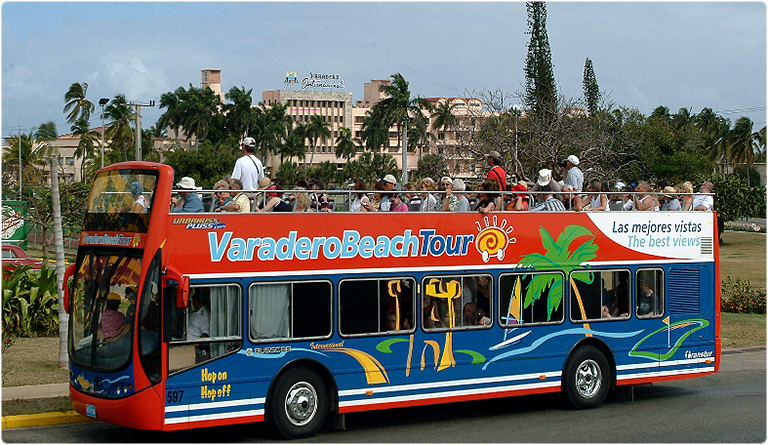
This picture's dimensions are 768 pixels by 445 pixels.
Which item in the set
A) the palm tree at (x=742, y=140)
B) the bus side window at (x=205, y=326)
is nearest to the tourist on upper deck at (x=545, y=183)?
the bus side window at (x=205, y=326)

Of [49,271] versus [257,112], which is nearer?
[49,271]

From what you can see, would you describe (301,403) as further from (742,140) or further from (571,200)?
(742,140)

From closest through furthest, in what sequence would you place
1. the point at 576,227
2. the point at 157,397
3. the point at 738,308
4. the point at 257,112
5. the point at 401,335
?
the point at 157,397 → the point at 401,335 → the point at 576,227 → the point at 738,308 → the point at 257,112

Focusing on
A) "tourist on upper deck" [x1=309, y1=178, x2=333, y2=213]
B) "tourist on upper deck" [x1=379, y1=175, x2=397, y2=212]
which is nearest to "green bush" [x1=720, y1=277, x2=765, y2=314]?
"tourist on upper deck" [x1=379, y1=175, x2=397, y2=212]

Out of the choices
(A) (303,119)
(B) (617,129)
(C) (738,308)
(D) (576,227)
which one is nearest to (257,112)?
(A) (303,119)

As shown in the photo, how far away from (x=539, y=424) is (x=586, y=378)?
5.13 feet

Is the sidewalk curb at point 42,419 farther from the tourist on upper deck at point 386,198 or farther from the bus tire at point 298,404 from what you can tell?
the tourist on upper deck at point 386,198

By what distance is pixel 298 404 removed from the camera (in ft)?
37.2

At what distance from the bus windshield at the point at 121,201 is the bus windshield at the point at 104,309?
1.15 ft

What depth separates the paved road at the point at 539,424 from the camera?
37.6ft

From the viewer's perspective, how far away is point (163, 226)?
10547 millimetres

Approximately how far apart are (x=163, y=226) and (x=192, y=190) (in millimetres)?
587

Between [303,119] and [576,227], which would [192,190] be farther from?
[303,119]

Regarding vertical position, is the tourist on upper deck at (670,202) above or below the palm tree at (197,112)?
below
